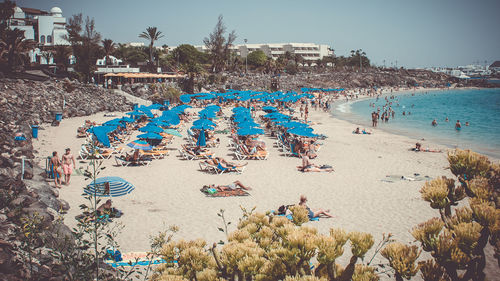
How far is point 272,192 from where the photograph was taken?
10727mm

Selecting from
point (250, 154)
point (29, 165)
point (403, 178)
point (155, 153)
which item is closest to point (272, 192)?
point (250, 154)

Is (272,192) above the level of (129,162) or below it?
below

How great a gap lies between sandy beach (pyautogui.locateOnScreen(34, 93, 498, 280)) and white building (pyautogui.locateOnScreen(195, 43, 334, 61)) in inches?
4445

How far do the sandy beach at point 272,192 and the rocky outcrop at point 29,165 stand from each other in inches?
35.6

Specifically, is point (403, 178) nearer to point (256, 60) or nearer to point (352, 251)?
point (352, 251)

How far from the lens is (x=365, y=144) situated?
65.0 feet

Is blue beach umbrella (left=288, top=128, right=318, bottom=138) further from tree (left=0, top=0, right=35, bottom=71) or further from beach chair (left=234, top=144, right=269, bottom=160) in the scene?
tree (left=0, top=0, right=35, bottom=71)

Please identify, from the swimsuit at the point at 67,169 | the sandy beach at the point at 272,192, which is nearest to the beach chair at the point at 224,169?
the sandy beach at the point at 272,192

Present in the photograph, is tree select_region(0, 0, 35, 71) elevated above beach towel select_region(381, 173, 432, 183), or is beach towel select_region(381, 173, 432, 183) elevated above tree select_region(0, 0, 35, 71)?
tree select_region(0, 0, 35, 71)

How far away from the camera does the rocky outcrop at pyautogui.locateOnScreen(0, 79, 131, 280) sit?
4.06 m

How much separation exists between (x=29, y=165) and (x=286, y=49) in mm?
124420

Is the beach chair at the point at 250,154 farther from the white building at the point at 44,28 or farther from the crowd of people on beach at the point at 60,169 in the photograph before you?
the white building at the point at 44,28

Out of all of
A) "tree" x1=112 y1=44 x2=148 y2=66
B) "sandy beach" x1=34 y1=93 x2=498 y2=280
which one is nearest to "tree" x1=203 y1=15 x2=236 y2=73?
"tree" x1=112 y1=44 x2=148 y2=66

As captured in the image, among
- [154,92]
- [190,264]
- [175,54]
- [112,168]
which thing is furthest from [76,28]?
[190,264]
